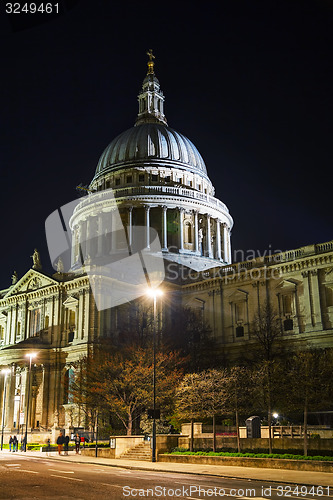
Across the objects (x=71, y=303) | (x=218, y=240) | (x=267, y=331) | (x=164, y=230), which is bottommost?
(x=267, y=331)

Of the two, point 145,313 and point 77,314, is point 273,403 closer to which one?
point 145,313

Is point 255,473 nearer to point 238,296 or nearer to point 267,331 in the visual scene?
point 267,331

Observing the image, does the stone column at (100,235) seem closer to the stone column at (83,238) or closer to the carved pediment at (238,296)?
the stone column at (83,238)

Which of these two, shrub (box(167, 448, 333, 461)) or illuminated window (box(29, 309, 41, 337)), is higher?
illuminated window (box(29, 309, 41, 337))

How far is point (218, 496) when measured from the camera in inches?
703

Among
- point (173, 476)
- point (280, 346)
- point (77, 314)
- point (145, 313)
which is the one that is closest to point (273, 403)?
point (173, 476)

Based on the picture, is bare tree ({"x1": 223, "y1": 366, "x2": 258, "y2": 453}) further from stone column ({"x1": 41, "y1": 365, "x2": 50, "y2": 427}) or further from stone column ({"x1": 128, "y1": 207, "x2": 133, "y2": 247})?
stone column ({"x1": 128, "y1": 207, "x2": 133, "y2": 247})

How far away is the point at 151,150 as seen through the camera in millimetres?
100062

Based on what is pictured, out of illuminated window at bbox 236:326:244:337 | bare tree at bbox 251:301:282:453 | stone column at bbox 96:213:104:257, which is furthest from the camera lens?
stone column at bbox 96:213:104:257

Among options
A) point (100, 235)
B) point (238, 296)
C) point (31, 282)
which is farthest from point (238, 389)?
point (100, 235)

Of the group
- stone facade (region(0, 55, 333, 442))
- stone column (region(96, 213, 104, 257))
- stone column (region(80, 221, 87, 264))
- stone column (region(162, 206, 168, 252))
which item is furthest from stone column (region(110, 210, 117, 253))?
stone column (region(162, 206, 168, 252))

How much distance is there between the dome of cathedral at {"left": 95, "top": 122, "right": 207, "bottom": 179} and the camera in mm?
99688

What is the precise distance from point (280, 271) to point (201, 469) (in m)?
38.4

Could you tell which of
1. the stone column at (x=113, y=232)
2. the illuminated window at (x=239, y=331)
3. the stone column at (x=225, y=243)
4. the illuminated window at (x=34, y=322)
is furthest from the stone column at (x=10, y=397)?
the stone column at (x=225, y=243)
